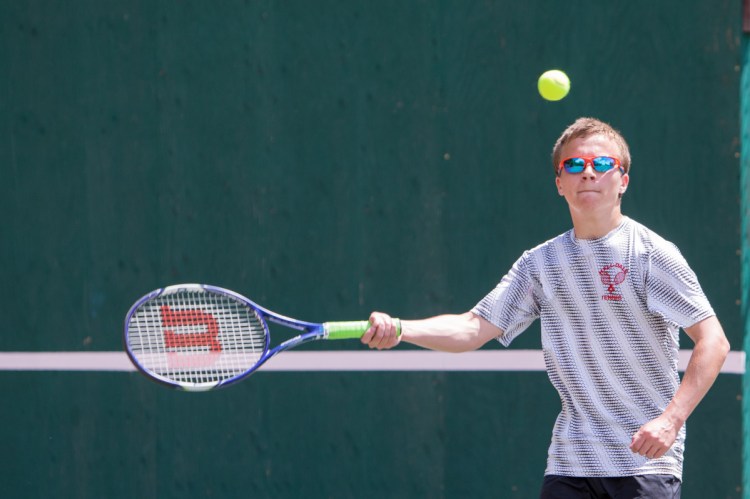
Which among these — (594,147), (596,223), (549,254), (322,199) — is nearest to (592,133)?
(594,147)

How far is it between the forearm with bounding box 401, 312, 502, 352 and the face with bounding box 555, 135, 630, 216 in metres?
0.45

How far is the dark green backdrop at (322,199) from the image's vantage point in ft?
15.1

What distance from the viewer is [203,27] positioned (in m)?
5.04

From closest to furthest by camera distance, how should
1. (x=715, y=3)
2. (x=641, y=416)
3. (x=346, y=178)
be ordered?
(x=641, y=416) < (x=715, y=3) < (x=346, y=178)

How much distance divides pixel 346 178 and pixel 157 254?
919mm

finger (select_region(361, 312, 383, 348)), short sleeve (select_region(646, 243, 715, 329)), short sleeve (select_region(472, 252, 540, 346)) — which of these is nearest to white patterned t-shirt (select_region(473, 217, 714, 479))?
short sleeve (select_region(646, 243, 715, 329))

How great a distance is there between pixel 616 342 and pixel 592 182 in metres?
0.44

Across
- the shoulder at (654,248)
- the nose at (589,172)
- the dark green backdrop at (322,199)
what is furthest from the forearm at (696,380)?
the dark green backdrop at (322,199)

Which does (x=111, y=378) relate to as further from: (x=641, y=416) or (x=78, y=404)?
(x=641, y=416)

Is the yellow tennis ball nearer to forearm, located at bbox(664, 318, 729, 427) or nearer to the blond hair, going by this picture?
the blond hair

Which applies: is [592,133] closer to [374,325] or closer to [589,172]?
[589,172]

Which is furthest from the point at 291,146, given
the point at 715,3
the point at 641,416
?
the point at 641,416

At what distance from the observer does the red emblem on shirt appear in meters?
3.12

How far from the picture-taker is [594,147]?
126 inches
